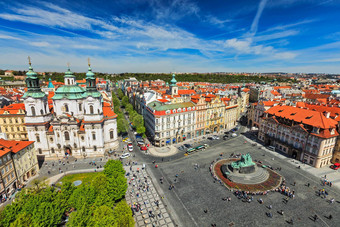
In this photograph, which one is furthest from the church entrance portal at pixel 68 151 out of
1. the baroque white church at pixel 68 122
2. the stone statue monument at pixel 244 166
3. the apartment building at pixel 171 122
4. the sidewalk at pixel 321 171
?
the sidewalk at pixel 321 171

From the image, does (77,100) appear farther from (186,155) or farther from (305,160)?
(305,160)

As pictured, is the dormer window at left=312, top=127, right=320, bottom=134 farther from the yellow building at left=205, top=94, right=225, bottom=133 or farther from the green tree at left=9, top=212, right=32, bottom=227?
the green tree at left=9, top=212, right=32, bottom=227

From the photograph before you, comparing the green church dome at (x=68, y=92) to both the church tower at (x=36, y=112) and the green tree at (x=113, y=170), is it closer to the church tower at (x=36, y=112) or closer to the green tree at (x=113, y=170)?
the church tower at (x=36, y=112)

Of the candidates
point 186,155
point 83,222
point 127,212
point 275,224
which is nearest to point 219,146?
point 186,155

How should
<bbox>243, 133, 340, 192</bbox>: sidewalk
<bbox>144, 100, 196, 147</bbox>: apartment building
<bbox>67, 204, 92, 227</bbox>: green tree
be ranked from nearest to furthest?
<bbox>67, 204, 92, 227</bbox>: green tree, <bbox>243, 133, 340, 192</bbox>: sidewalk, <bbox>144, 100, 196, 147</bbox>: apartment building

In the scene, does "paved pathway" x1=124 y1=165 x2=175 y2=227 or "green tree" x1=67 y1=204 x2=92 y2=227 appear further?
→ "paved pathway" x1=124 y1=165 x2=175 y2=227

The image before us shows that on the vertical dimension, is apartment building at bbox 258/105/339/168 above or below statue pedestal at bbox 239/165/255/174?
above

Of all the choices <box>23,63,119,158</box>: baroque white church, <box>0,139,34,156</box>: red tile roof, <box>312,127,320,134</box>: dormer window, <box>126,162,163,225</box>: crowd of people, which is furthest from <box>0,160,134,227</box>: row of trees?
<box>312,127,320,134</box>: dormer window
